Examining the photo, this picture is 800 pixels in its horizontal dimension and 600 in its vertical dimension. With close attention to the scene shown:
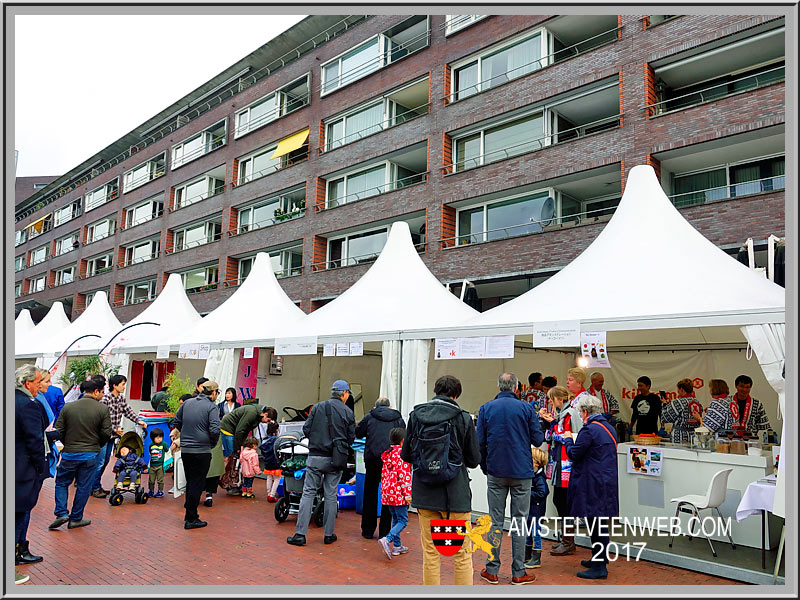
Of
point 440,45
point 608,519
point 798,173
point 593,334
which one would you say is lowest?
point 608,519

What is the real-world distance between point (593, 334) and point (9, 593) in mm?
5942

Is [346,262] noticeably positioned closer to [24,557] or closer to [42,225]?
[24,557]

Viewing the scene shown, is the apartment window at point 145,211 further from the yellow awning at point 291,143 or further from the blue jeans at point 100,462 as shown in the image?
the blue jeans at point 100,462

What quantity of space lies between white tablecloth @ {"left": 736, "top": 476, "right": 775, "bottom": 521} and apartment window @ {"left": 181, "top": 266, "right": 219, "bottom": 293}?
25.7 metres

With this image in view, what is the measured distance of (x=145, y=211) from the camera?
116 feet

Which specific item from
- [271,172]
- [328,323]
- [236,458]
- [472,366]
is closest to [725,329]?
[472,366]

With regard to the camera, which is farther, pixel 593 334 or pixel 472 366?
pixel 472 366

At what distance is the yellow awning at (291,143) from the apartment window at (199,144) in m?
5.74

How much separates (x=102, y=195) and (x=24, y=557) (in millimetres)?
39377

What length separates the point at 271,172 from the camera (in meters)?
26.5

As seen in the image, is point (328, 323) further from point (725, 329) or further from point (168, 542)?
point (725, 329)

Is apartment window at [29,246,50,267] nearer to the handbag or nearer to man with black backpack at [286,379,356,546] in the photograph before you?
man with black backpack at [286,379,356,546]

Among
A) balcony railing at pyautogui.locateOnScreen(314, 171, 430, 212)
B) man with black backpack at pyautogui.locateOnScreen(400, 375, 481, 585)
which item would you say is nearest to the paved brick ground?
man with black backpack at pyautogui.locateOnScreen(400, 375, 481, 585)

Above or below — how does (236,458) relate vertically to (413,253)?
below
